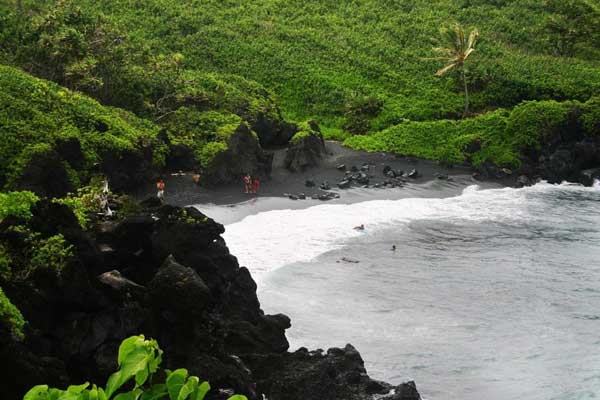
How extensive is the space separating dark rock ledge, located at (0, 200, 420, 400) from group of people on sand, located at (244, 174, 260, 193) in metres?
18.7

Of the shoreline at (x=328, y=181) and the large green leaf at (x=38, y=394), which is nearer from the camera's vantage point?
the large green leaf at (x=38, y=394)

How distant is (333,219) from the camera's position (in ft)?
126

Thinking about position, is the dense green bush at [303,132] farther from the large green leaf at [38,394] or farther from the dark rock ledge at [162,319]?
the large green leaf at [38,394]

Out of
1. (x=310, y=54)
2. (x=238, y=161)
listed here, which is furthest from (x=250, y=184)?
(x=310, y=54)

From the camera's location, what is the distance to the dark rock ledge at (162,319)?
16.8m

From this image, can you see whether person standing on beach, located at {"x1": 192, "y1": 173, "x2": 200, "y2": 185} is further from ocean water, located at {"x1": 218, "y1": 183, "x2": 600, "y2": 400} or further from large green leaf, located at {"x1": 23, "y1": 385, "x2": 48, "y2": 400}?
large green leaf, located at {"x1": 23, "y1": 385, "x2": 48, "y2": 400}

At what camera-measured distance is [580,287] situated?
30.5 m

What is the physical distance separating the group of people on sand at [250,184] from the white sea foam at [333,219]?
3.43 meters

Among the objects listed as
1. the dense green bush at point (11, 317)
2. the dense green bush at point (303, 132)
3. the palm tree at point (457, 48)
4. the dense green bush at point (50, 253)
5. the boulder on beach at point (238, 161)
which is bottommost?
the dense green bush at point (11, 317)

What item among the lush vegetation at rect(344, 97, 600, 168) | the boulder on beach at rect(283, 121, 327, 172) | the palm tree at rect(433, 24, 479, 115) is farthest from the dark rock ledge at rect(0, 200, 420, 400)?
the palm tree at rect(433, 24, 479, 115)

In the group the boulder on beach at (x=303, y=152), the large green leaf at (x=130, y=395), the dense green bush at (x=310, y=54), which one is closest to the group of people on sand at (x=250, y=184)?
the boulder on beach at (x=303, y=152)

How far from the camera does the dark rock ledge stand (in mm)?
16750

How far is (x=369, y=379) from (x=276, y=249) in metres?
13.9

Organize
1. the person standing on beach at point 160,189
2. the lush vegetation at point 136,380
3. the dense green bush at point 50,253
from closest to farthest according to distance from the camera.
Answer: the lush vegetation at point 136,380 < the dense green bush at point 50,253 < the person standing on beach at point 160,189
